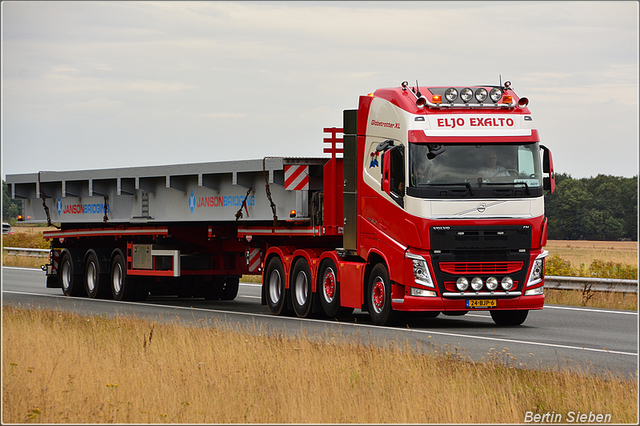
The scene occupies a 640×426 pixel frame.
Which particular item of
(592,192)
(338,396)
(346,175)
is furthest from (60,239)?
(592,192)

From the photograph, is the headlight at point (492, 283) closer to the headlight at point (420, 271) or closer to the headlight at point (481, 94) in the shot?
the headlight at point (420, 271)

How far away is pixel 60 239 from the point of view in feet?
84.0

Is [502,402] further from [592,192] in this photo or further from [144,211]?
[592,192]

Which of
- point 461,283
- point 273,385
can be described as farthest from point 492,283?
point 273,385

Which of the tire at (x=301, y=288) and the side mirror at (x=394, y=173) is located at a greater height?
the side mirror at (x=394, y=173)

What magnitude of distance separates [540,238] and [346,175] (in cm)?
375

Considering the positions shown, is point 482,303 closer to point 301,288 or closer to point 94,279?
point 301,288

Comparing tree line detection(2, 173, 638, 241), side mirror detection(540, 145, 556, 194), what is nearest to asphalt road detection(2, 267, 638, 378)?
side mirror detection(540, 145, 556, 194)

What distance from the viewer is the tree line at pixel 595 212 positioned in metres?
→ 95.2

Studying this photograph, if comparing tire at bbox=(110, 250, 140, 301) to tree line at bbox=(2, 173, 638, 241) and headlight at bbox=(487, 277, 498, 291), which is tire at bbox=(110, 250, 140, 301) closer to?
headlight at bbox=(487, 277, 498, 291)

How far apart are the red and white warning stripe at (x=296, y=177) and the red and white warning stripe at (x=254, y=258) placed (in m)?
2.77

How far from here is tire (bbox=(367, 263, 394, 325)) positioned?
51.8ft

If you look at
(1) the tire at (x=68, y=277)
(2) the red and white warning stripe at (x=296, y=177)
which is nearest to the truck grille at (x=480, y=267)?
(2) the red and white warning stripe at (x=296, y=177)

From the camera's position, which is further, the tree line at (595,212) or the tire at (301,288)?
the tree line at (595,212)
